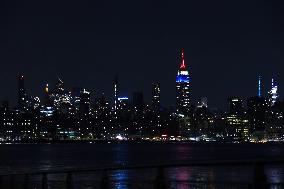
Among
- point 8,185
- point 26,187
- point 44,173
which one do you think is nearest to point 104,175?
point 44,173

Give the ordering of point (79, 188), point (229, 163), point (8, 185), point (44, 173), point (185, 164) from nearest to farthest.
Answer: point (229, 163) → point (185, 164) → point (44, 173) → point (8, 185) → point (79, 188)

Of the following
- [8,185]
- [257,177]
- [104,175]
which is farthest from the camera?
[8,185]

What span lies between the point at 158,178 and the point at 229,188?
2.54 metres

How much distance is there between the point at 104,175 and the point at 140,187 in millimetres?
4974

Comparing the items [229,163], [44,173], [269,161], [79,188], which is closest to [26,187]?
[44,173]

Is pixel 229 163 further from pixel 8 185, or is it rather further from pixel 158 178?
pixel 8 185

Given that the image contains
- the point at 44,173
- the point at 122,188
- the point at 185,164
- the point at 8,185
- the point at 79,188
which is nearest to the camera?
the point at 185,164

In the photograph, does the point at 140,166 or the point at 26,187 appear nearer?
the point at 140,166

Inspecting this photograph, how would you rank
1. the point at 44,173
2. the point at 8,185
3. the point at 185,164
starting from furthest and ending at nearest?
the point at 8,185 < the point at 44,173 < the point at 185,164

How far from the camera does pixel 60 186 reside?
20.8 meters

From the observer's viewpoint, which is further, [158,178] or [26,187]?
[26,187]

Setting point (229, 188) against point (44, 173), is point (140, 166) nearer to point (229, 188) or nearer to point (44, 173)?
point (229, 188)

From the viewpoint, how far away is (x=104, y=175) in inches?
668

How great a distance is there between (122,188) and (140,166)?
8.66 m
